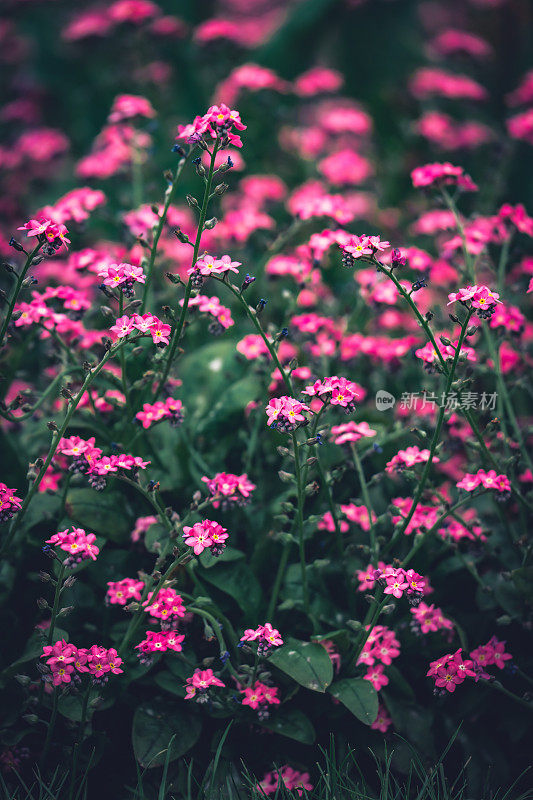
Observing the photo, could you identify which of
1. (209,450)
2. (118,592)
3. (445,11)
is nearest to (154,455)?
(209,450)

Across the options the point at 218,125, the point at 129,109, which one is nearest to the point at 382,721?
the point at 218,125

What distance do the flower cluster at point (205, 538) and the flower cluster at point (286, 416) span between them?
0.33 m

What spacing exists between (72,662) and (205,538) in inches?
20.2

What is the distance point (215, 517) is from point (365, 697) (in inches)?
32.1

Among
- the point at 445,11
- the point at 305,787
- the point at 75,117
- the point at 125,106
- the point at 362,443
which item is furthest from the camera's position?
the point at 445,11

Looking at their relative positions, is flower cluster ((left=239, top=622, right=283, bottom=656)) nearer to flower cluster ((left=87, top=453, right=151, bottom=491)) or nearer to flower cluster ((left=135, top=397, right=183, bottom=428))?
flower cluster ((left=87, top=453, right=151, bottom=491))

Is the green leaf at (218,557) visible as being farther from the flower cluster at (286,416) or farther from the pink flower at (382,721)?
the pink flower at (382,721)

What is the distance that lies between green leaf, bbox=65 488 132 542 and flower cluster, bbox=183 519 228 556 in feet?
1.75

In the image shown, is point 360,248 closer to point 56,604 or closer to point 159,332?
point 159,332

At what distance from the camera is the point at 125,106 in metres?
3.15

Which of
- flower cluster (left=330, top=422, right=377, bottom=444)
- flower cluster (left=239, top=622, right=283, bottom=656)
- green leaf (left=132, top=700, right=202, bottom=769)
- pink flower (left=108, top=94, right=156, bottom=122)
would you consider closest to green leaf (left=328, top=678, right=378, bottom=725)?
flower cluster (left=239, top=622, right=283, bottom=656)

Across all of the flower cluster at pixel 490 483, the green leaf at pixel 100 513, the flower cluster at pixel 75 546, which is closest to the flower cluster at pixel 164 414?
the green leaf at pixel 100 513

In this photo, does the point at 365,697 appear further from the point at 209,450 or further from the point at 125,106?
the point at 125,106

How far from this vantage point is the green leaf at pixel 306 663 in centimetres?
194
